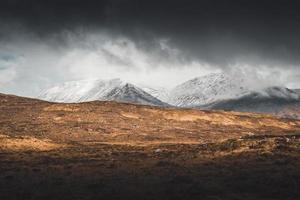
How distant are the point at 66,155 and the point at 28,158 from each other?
4999 mm

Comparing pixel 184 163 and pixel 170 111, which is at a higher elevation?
pixel 170 111

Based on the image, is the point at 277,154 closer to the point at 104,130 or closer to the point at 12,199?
the point at 12,199

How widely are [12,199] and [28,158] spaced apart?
22.0m

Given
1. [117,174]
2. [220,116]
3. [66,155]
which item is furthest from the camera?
[220,116]

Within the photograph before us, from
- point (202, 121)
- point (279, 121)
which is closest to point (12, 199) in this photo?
point (202, 121)

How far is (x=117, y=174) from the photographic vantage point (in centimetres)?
3850

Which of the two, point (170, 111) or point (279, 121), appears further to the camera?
point (279, 121)

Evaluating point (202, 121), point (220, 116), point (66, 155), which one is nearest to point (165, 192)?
point (66, 155)

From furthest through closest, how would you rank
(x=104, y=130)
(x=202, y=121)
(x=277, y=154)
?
(x=202, y=121) → (x=104, y=130) → (x=277, y=154)

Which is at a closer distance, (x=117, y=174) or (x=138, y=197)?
(x=138, y=197)

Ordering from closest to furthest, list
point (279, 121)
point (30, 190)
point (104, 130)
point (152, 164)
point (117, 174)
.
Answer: point (30, 190)
point (117, 174)
point (152, 164)
point (104, 130)
point (279, 121)

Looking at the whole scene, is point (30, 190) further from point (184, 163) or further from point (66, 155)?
point (66, 155)

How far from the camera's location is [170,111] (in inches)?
5797

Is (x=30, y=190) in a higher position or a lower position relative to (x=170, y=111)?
lower
